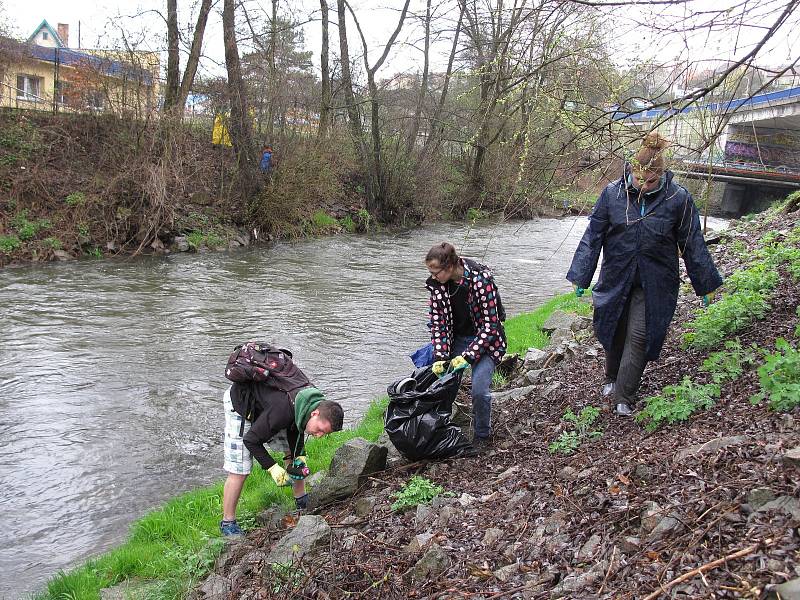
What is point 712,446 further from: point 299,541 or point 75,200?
→ point 75,200

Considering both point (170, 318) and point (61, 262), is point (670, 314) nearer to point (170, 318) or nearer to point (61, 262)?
point (170, 318)

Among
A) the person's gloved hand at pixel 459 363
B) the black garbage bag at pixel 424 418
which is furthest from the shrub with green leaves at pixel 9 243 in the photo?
the person's gloved hand at pixel 459 363

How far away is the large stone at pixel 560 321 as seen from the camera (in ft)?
29.8

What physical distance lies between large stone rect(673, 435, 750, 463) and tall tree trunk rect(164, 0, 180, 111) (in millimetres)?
17274

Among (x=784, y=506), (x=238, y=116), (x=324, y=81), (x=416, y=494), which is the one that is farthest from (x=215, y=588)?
(x=324, y=81)

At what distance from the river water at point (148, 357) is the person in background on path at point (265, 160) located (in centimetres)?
292

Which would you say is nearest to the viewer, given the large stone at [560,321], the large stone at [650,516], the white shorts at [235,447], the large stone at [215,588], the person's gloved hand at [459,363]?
the large stone at [650,516]

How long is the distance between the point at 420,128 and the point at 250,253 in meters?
11.2

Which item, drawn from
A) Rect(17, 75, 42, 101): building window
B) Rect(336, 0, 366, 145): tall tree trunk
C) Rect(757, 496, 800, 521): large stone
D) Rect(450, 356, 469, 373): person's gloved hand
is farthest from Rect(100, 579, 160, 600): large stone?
Rect(336, 0, 366, 145): tall tree trunk

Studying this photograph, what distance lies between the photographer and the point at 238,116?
65.1 ft

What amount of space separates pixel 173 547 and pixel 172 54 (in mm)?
16800

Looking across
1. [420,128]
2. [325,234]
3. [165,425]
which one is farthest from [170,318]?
[420,128]

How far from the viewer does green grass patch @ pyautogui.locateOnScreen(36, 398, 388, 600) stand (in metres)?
4.29

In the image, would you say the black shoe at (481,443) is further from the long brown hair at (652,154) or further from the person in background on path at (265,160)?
the person in background on path at (265,160)
